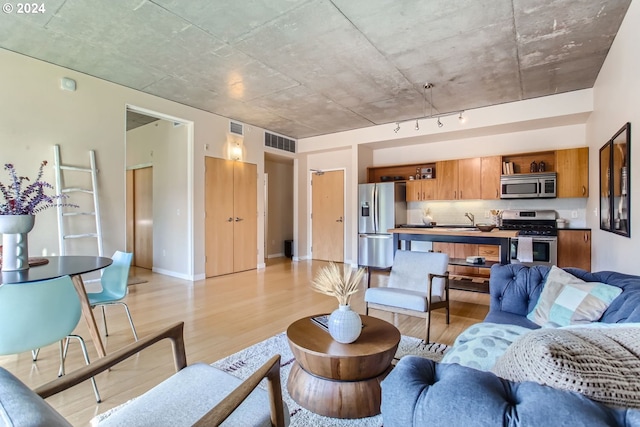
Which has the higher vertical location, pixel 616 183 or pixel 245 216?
pixel 616 183

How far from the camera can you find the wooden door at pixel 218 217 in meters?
5.58

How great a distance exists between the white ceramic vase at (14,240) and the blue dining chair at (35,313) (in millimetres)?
680

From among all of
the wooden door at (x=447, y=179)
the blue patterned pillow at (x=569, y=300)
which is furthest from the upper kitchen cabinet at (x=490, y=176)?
the blue patterned pillow at (x=569, y=300)

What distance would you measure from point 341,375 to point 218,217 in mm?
4560

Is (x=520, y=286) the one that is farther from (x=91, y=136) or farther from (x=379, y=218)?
(x=91, y=136)

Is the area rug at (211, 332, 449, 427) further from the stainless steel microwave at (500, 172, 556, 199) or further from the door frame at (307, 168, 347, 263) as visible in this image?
the door frame at (307, 168, 347, 263)

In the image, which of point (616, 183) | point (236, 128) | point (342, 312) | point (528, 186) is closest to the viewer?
point (342, 312)

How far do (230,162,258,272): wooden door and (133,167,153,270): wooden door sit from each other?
5.77ft

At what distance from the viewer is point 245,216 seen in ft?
20.6

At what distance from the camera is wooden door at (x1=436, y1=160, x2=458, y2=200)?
5832 millimetres

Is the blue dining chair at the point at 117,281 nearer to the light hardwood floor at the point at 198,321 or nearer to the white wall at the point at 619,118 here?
the light hardwood floor at the point at 198,321

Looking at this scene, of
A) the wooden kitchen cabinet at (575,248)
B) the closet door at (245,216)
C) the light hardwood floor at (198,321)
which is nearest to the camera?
the light hardwood floor at (198,321)

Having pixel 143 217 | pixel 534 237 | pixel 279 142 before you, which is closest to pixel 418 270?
pixel 534 237

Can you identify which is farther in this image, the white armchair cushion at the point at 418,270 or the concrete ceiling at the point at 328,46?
the white armchair cushion at the point at 418,270
